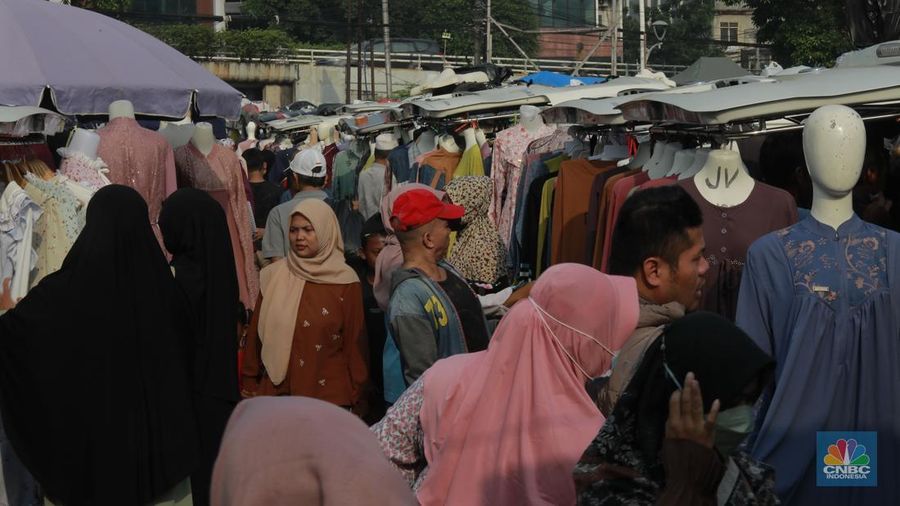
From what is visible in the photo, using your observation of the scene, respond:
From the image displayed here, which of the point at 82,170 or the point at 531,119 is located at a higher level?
the point at 531,119

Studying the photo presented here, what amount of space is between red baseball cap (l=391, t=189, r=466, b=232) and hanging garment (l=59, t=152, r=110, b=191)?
3259mm

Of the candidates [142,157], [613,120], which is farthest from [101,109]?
[613,120]

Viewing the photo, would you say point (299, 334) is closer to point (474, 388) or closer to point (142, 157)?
point (474, 388)

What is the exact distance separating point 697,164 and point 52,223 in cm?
344

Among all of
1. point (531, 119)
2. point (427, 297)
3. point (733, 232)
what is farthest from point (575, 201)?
point (427, 297)

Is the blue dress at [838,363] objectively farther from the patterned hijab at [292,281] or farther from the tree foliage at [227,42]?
the tree foliage at [227,42]

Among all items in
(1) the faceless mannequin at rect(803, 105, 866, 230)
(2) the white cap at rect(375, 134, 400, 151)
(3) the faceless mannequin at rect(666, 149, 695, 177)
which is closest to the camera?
(1) the faceless mannequin at rect(803, 105, 866, 230)

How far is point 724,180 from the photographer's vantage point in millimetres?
5480

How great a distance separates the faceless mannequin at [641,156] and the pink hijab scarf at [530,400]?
3.65 metres

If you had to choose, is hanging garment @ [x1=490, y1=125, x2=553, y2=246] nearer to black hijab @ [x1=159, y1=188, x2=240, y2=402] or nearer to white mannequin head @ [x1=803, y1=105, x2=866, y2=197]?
black hijab @ [x1=159, y1=188, x2=240, y2=402]

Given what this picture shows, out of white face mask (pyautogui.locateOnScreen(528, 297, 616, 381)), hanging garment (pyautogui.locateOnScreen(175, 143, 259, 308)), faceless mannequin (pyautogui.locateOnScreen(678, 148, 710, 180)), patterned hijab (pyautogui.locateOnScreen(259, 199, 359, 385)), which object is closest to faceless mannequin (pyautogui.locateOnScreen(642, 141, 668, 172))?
faceless mannequin (pyautogui.locateOnScreen(678, 148, 710, 180))

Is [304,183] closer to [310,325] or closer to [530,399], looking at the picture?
[310,325]

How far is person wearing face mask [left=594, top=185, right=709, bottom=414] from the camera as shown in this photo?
3732 millimetres

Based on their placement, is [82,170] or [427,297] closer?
[427,297]
